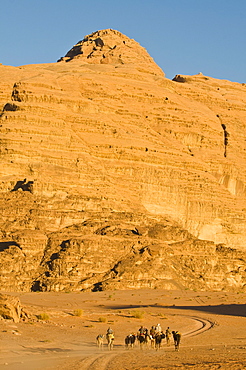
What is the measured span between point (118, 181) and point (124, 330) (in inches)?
1881

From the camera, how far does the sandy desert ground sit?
34031 millimetres

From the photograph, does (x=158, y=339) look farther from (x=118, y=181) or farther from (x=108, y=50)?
(x=108, y=50)

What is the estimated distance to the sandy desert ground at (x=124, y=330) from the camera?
3403 cm

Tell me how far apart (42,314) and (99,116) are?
54174mm

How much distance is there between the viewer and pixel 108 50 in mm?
158875

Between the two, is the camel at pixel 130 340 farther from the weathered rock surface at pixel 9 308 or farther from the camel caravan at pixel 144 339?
the weathered rock surface at pixel 9 308

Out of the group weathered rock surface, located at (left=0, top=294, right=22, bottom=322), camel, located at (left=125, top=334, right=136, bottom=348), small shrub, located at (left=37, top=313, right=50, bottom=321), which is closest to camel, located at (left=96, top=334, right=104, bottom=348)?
camel, located at (left=125, top=334, right=136, bottom=348)

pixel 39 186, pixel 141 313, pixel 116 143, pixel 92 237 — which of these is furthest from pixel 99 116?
pixel 141 313

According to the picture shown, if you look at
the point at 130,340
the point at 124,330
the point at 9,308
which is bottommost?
the point at 130,340

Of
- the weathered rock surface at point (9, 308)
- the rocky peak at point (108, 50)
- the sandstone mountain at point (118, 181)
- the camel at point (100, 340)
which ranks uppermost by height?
the rocky peak at point (108, 50)

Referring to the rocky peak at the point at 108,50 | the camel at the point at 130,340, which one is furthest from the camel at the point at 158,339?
the rocky peak at the point at 108,50

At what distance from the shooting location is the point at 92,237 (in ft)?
251

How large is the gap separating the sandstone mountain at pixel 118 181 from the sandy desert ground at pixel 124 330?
5.15 meters

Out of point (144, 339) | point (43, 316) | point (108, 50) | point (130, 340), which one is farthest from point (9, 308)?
point (108, 50)
